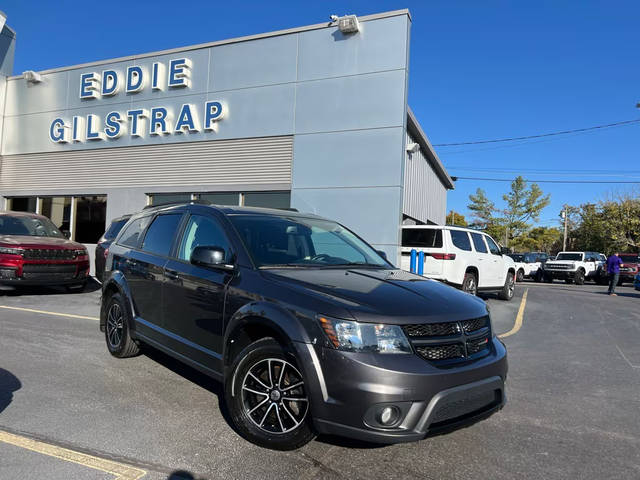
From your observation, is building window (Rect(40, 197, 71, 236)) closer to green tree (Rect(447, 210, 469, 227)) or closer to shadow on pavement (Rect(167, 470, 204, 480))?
shadow on pavement (Rect(167, 470, 204, 480))

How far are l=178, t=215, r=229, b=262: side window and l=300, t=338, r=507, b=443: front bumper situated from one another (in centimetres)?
159

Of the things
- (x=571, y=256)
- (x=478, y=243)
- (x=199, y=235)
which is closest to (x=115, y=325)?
(x=199, y=235)

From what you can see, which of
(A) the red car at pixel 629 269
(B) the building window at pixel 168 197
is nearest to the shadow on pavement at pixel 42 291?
(B) the building window at pixel 168 197

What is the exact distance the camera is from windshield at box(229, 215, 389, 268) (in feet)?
12.6

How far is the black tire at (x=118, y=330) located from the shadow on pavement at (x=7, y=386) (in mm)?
1018

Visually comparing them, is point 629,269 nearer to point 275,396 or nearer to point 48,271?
point 48,271

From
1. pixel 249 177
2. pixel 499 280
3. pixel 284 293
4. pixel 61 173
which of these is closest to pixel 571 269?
pixel 499 280

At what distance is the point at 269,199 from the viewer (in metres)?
13.6

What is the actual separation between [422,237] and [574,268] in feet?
57.6

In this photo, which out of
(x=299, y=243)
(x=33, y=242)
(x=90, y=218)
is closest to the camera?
(x=299, y=243)

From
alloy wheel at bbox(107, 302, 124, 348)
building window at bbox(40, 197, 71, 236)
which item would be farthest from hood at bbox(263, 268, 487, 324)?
building window at bbox(40, 197, 71, 236)

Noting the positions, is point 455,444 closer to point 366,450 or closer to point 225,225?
point 366,450

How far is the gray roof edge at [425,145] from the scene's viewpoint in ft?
45.8

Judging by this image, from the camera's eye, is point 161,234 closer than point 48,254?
Yes
